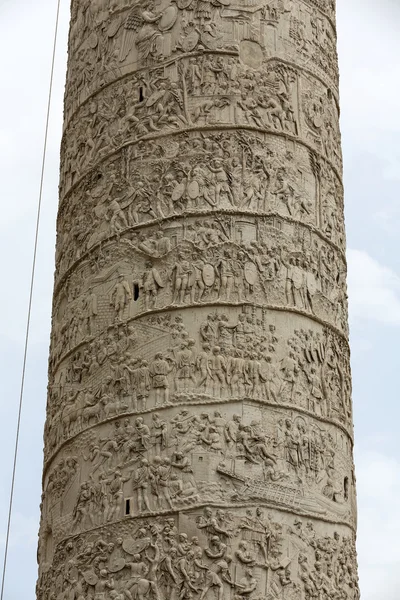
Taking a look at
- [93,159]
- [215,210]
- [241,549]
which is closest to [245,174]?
[215,210]

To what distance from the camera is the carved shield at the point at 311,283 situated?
25.8 feet

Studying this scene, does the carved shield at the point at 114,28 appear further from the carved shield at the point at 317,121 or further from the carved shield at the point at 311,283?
the carved shield at the point at 311,283

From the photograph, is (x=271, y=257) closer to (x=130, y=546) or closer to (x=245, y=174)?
(x=245, y=174)

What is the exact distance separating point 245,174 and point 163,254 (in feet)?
1.97

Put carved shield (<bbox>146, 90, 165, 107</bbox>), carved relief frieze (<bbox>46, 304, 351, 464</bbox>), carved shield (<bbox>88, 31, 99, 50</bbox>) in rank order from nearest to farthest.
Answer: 1. carved relief frieze (<bbox>46, 304, 351, 464</bbox>)
2. carved shield (<bbox>146, 90, 165, 107</bbox>)
3. carved shield (<bbox>88, 31, 99, 50</bbox>)

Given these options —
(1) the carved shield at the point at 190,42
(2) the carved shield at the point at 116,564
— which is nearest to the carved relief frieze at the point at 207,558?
(2) the carved shield at the point at 116,564

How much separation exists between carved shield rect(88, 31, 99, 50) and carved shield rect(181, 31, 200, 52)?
0.59 m

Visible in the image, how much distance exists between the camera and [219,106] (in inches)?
316

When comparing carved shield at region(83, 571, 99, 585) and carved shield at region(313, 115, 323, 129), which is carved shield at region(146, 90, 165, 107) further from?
carved shield at region(83, 571, 99, 585)

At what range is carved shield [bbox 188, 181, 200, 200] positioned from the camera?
7820 mm

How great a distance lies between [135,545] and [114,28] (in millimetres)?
2900

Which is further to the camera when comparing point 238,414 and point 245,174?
point 245,174

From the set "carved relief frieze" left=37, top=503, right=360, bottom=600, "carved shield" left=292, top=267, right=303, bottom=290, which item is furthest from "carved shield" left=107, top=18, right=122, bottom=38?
"carved relief frieze" left=37, top=503, right=360, bottom=600

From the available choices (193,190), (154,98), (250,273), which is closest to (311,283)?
(250,273)
